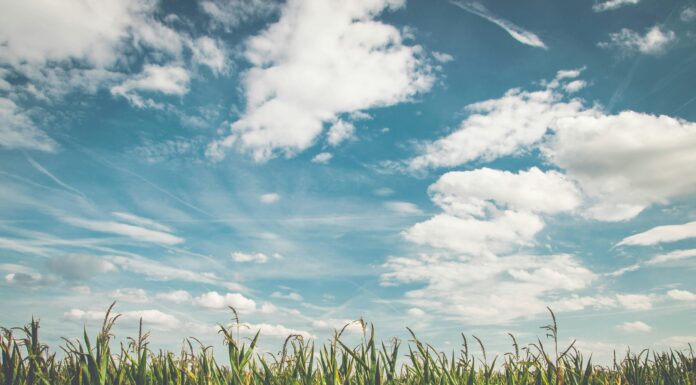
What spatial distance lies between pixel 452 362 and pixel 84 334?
4659mm

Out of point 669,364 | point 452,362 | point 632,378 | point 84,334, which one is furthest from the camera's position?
point 669,364

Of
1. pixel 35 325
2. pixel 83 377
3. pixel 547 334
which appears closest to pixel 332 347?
pixel 547 334

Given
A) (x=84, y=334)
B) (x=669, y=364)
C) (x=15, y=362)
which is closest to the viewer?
(x=84, y=334)

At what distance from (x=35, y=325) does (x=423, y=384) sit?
5075 millimetres

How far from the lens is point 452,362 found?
605 cm

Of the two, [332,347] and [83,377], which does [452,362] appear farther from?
[83,377]

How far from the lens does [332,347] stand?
5.18 metres

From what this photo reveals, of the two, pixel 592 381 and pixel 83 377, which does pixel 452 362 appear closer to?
pixel 592 381

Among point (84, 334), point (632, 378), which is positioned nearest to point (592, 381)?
point (632, 378)

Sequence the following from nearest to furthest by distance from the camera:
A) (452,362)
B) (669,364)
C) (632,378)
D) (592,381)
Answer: (452,362) → (592,381) → (632,378) → (669,364)

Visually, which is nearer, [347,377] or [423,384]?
[347,377]

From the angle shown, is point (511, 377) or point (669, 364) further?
point (669, 364)

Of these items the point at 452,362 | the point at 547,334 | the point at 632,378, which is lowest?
the point at 632,378

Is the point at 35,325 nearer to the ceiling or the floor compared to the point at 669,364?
nearer to the ceiling
